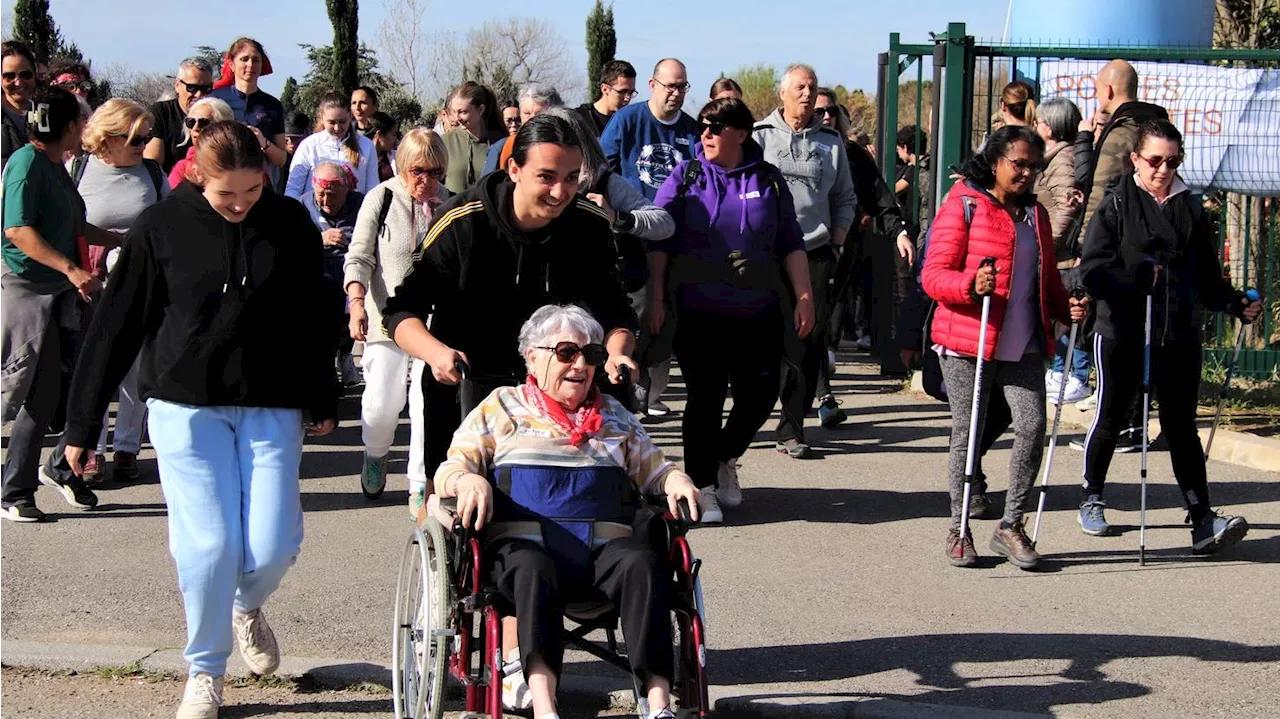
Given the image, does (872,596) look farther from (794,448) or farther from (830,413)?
(830,413)

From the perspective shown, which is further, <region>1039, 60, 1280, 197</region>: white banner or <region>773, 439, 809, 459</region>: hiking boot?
<region>1039, 60, 1280, 197</region>: white banner

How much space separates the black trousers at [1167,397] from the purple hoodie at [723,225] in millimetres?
1638

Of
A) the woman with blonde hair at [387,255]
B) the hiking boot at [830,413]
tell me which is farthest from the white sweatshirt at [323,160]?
the hiking boot at [830,413]

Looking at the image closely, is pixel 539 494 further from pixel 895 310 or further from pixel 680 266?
pixel 895 310

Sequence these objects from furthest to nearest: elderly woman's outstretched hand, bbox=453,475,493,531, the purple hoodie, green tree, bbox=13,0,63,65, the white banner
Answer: green tree, bbox=13,0,63,65
the white banner
the purple hoodie
elderly woman's outstretched hand, bbox=453,475,493,531

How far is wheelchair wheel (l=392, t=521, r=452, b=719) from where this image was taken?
4.57 meters

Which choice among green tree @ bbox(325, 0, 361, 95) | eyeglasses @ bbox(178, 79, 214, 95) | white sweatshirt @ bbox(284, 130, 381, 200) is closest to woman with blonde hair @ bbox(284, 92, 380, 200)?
white sweatshirt @ bbox(284, 130, 381, 200)

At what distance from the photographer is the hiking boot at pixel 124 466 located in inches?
356

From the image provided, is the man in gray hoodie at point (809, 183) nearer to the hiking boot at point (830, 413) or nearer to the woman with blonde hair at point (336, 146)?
the hiking boot at point (830, 413)

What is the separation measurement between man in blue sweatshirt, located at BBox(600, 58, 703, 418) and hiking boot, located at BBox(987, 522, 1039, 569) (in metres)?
3.06

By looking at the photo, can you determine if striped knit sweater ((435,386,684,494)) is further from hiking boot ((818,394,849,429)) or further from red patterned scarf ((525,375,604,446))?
hiking boot ((818,394,849,429))

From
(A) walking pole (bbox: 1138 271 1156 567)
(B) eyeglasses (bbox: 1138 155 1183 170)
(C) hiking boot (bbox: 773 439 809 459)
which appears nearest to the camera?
(A) walking pole (bbox: 1138 271 1156 567)

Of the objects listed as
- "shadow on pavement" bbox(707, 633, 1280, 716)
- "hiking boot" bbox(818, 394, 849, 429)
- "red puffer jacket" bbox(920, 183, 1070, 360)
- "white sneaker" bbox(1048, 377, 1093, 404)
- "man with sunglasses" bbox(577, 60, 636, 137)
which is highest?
"man with sunglasses" bbox(577, 60, 636, 137)

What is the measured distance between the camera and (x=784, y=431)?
392 inches
